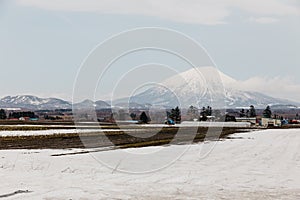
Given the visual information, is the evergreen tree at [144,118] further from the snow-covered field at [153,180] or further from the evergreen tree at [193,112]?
the snow-covered field at [153,180]

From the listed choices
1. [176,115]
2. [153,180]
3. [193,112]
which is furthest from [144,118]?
[153,180]

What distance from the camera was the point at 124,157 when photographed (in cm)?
2028

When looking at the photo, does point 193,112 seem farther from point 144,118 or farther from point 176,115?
point 144,118

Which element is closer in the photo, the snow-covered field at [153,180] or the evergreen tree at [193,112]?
the snow-covered field at [153,180]

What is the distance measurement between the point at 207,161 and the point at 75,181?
303 inches

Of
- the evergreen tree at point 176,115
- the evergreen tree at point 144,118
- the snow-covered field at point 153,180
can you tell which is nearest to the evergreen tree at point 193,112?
the evergreen tree at point 176,115

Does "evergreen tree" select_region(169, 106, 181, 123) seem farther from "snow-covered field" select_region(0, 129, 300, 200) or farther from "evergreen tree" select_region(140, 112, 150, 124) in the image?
"snow-covered field" select_region(0, 129, 300, 200)

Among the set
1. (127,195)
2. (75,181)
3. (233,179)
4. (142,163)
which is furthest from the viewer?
(142,163)

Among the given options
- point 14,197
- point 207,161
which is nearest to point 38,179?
point 14,197

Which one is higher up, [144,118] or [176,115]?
[176,115]

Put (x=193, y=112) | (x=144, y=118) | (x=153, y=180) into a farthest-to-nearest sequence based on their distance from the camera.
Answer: (x=193, y=112) < (x=144, y=118) < (x=153, y=180)

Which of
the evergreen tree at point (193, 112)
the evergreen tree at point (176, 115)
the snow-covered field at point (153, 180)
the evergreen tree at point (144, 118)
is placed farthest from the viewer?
the evergreen tree at point (193, 112)

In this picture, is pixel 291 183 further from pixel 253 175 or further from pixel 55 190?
pixel 55 190

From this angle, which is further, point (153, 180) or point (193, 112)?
point (193, 112)
